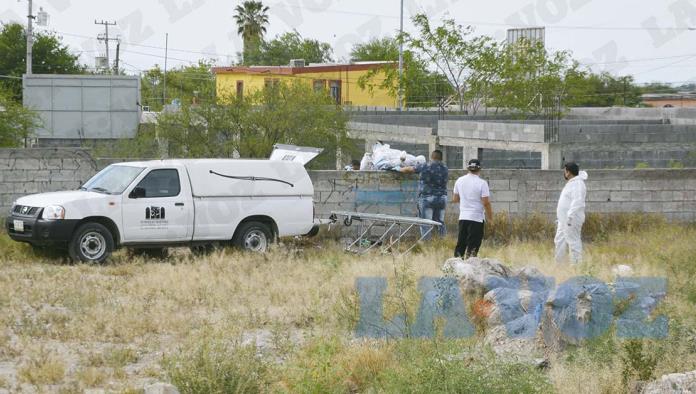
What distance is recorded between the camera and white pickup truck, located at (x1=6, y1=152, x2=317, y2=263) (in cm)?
1569

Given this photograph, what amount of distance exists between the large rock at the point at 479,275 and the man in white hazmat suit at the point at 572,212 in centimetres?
278

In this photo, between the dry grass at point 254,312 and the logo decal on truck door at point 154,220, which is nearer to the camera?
the dry grass at point 254,312

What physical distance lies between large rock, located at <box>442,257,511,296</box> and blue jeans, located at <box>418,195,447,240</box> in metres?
5.85

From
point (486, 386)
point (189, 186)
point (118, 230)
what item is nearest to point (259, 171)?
point (189, 186)

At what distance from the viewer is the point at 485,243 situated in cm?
1883

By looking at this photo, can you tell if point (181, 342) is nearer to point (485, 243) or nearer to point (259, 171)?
point (259, 171)

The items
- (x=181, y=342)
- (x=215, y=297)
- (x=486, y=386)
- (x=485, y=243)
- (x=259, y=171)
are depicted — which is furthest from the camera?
(x=485, y=243)

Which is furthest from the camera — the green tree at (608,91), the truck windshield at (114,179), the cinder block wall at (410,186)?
the green tree at (608,91)

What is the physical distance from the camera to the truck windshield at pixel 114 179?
1619 cm

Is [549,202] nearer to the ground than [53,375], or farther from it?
farther from it

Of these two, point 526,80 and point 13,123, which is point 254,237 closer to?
point 13,123

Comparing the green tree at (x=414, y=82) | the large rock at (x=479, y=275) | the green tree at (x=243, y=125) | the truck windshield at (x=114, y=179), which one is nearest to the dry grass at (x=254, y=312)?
the large rock at (x=479, y=275)

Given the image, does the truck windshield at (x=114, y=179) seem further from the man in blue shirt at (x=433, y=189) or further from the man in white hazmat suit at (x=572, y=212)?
the man in white hazmat suit at (x=572, y=212)

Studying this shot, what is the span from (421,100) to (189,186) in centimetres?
4226
